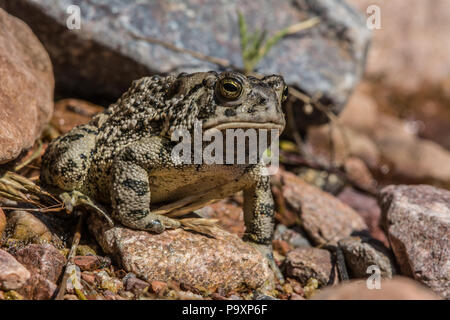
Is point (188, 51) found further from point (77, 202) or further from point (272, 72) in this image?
point (77, 202)

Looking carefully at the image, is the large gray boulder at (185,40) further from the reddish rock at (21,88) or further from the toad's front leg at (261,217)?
the toad's front leg at (261,217)

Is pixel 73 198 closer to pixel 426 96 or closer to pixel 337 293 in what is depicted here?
pixel 337 293

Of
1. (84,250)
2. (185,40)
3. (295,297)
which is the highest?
(185,40)

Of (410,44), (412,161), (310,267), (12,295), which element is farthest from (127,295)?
(410,44)

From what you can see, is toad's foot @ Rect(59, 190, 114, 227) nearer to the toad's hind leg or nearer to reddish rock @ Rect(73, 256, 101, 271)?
the toad's hind leg

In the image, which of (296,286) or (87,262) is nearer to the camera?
(87,262)

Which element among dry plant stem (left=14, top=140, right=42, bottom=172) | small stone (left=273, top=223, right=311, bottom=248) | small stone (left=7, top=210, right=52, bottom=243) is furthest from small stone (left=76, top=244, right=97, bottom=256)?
small stone (left=273, top=223, right=311, bottom=248)

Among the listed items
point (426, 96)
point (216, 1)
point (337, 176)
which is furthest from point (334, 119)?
point (426, 96)

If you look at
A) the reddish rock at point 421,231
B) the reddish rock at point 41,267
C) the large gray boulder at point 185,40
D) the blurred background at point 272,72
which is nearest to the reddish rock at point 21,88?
the blurred background at point 272,72
